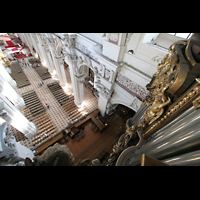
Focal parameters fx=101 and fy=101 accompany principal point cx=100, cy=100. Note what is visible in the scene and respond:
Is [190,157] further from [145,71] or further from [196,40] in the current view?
[145,71]

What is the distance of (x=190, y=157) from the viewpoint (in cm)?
97

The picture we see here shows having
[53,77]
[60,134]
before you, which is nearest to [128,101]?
[60,134]

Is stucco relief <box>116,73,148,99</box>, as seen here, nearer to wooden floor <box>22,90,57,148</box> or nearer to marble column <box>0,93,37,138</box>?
marble column <box>0,93,37,138</box>

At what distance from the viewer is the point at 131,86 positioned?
4.46 meters

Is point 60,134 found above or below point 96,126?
above

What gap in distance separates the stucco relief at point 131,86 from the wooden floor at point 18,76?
1217 cm

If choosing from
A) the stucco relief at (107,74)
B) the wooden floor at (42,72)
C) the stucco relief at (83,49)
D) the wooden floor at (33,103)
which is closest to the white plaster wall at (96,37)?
the stucco relief at (83,49)

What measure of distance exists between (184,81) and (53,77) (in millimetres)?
13949

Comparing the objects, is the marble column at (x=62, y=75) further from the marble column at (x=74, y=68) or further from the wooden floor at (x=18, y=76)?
the wooden floor at (x=18, y=76)

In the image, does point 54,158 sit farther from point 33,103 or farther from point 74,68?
point 33,103

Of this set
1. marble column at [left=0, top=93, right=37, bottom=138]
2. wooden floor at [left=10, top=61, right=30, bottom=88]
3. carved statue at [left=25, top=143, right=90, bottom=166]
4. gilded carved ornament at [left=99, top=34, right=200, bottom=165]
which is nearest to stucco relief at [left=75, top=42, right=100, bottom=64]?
gilded carved ornament at [left=99, top=34, right=200, bottom=165]

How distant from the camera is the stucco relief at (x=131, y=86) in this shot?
161 inches

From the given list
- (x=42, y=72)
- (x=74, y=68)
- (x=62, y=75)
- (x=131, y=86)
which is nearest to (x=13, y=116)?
(x=74, y=68)

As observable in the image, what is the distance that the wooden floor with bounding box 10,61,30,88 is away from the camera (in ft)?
39.7
